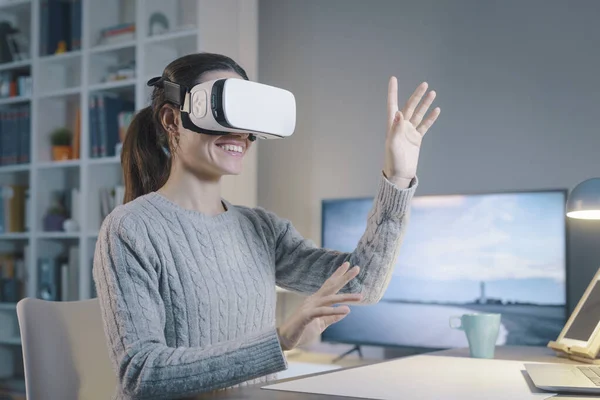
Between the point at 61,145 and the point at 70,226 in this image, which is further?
the point at 61,145

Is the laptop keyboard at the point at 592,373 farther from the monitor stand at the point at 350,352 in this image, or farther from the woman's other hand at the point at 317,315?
the monitor stand at the point at 350,352

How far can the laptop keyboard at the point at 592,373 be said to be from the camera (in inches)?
46.3

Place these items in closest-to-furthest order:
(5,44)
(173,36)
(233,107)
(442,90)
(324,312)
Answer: (324,312) → (233,107) → (442,90) → (173,36) → (5,44)

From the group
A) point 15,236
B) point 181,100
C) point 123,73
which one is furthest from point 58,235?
point 181,100

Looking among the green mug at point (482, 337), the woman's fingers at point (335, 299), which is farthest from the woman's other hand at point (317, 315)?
the green mug at point (482, 337)

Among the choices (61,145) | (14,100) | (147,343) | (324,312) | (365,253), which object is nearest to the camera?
(324,312)

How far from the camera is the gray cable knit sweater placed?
1119 millimetres

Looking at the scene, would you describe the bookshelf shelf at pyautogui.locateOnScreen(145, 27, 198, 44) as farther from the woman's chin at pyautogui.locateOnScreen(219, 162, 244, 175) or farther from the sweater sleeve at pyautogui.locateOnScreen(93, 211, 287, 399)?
the sweater sleeve at pyautogui.locateOnScreen(93, 211, 287, 399)

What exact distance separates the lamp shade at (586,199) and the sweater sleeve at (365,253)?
0.35 meters

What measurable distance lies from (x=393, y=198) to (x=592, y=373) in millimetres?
451

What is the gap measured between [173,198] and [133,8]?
2775 mm

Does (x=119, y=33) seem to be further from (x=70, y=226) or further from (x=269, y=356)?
(x=269, y=356)

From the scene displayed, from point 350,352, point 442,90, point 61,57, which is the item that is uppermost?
point 61,57

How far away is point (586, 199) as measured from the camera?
1.48 metres
